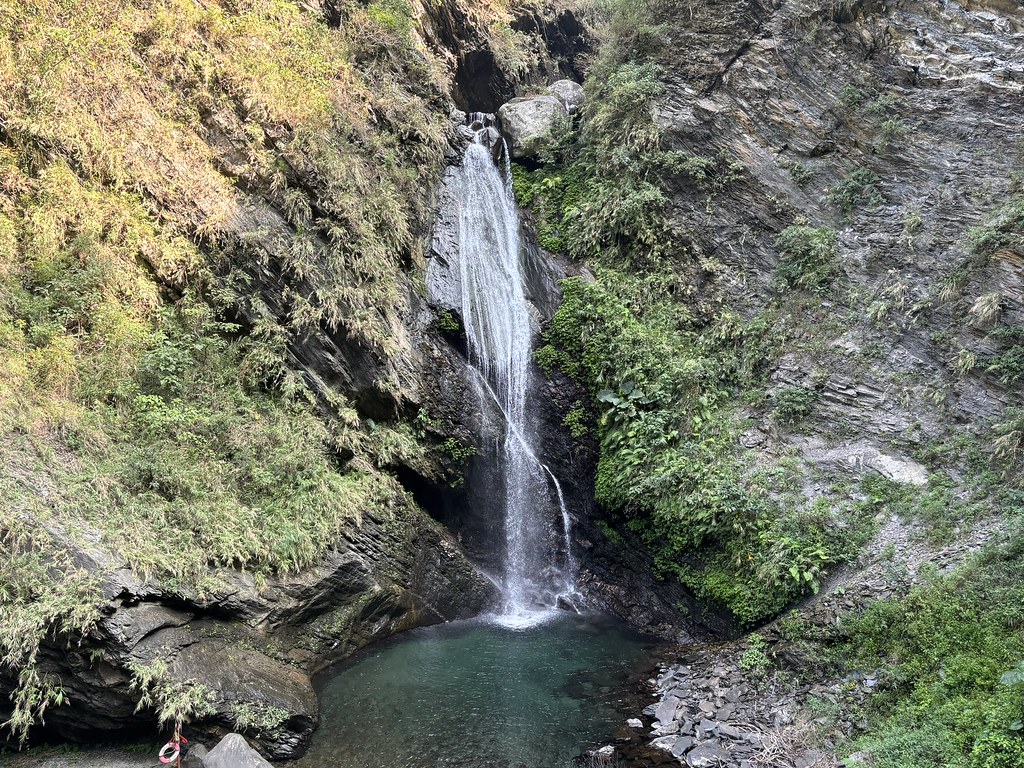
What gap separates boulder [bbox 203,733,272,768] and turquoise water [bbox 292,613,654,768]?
662mm

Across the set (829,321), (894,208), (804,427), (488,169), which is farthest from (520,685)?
(488,169)

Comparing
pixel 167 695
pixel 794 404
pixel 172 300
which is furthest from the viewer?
pixel 794 404

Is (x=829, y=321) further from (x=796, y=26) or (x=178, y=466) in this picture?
(x=178, y=466)

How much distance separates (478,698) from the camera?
28.4ft

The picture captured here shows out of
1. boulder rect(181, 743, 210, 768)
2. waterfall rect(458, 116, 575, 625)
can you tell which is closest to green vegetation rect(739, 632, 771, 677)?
waterfall rect(458, 116, 575, 625)

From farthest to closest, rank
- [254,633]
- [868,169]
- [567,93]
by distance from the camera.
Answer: [567,93], [868,169], [254,633]

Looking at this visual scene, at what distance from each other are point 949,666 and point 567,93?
786 inches

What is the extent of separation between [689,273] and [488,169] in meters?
7.10

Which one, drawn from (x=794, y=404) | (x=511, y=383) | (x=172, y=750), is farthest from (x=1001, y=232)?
(x=172, y=750)

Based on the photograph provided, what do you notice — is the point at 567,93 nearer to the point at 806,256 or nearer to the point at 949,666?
the point at 806,256

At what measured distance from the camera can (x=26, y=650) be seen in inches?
240

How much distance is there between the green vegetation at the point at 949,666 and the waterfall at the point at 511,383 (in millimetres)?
6249

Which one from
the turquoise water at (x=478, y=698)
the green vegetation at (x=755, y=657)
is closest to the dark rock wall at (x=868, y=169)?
the green vegetation at (x=755, y=657)

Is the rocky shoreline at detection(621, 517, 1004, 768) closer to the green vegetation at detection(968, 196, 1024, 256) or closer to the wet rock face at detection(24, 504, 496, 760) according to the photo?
the wet rock face at detection(24, 504, 496, 760)
